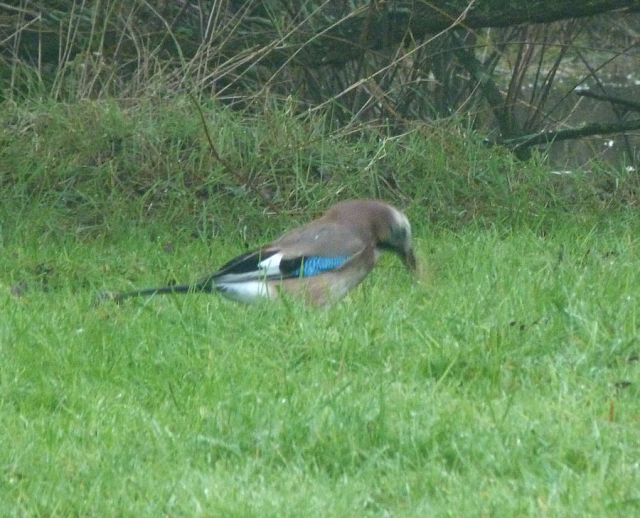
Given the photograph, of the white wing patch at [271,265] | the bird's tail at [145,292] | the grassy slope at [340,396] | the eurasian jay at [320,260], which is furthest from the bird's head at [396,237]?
the bird's tail at [145,292]

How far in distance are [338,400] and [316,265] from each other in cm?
212

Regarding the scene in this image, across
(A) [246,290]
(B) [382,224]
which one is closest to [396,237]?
(B) [382,224]

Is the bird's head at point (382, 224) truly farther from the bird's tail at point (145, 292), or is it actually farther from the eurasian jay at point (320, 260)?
the bird's tail at point (145, 292)

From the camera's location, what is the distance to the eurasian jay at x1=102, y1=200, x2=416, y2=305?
6.64m

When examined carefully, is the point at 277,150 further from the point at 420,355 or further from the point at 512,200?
the point at 420,355

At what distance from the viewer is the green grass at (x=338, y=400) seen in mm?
4203

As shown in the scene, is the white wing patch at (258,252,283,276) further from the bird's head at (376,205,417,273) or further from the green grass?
the bird's head at (376,205,417,273)

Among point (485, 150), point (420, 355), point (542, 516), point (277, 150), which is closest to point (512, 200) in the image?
point (485, 150)

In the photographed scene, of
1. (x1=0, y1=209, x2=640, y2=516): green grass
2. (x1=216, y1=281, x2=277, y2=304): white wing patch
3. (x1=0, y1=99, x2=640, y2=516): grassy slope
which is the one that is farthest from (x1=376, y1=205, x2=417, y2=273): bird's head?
(x1=216, y1=281, x2=277, y2=304): white wing patch

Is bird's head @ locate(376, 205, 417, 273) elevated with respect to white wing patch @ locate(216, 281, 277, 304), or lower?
lower

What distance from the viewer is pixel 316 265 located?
22.7ft

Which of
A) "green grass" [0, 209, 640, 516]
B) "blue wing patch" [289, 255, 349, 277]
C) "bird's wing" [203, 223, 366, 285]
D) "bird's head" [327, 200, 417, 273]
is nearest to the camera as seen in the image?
"green grass" [0, 209, 640, 516]

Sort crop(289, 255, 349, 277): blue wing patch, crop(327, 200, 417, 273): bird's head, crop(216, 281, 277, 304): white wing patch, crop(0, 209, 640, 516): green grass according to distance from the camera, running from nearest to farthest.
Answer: crop(0, 209, 640, 516): green grass < crop(216, 281, 277, 304): white wing patch < crop(289, 255, 349, 277): blue wing patch < crop(327, 200, 417, 273): bird's head

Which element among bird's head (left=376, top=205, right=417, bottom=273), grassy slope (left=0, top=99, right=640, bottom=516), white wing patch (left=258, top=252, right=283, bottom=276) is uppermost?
grassy slope (left=0, top=99, right=640, bottom=516)
